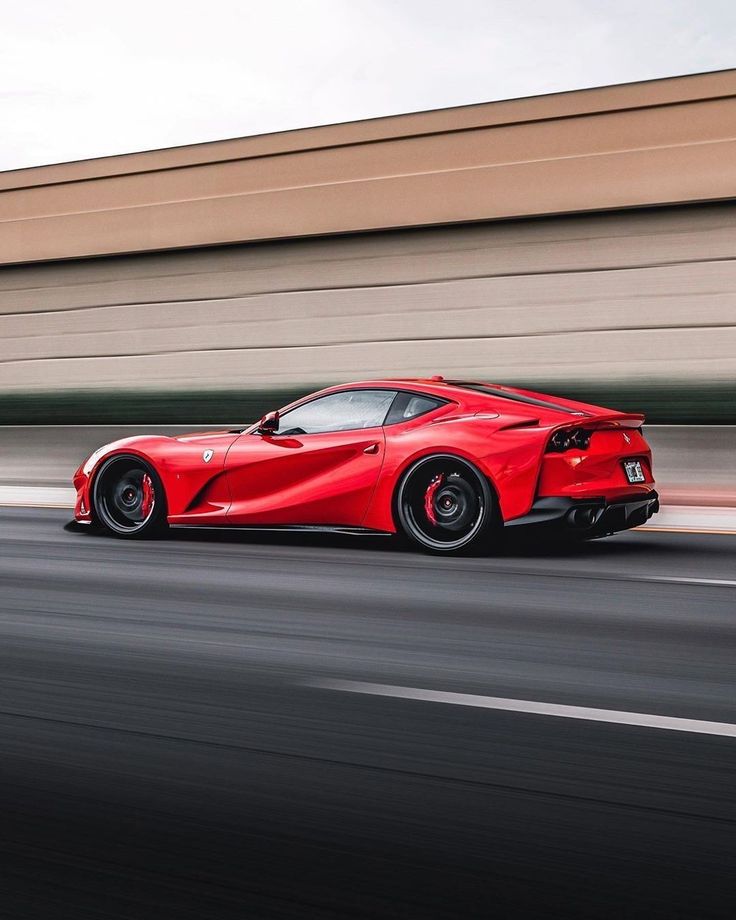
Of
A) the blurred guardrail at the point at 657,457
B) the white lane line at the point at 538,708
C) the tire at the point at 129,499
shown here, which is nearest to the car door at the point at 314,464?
the tire at the point at 129,499

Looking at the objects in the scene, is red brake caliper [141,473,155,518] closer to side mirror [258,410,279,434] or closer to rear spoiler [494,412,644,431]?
side mirror [258,410,279,434]

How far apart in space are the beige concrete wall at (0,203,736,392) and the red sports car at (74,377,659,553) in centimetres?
792

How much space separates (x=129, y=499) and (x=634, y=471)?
406 cm

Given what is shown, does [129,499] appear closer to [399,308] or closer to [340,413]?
[340,413]

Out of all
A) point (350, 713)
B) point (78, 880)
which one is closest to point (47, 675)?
point (350, 713)

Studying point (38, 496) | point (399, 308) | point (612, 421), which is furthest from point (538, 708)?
point (399, 308)

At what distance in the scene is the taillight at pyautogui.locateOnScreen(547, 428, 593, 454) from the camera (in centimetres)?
796

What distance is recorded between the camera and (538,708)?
14.0 ft

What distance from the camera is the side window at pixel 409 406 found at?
28.2 feet

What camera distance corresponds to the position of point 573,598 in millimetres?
6637

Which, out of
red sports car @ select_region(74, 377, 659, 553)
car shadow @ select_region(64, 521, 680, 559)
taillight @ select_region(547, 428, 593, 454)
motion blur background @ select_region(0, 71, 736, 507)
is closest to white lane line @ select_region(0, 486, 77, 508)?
motion blur background @ select_region(0, 71, 736, 507)

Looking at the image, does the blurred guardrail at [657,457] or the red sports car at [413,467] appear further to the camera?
the blurred guardrail at [657,457]

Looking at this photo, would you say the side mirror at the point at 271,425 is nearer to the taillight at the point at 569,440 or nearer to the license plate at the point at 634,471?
the taillight at the point at 569,440

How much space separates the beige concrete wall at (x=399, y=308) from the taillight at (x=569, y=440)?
823 centimetres
